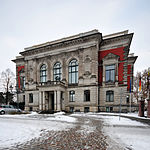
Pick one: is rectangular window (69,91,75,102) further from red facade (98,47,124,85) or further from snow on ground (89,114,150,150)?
snow on ground (89,114,150,150)

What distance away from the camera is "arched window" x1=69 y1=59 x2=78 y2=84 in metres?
24.1

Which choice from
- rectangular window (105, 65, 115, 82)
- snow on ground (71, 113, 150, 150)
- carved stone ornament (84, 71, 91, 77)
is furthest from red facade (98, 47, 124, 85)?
snow on ground (71, 113, 150, 150)

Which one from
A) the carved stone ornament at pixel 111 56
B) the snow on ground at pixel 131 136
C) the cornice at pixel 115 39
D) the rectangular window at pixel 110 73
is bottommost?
the snow on ground at pixel 131 136

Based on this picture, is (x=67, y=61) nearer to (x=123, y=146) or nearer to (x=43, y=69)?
(x=43, y=69)

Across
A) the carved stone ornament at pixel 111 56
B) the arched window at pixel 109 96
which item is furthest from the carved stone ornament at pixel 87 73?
the arched window at pixel 109 96

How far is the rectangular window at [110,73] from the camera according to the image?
2152cm

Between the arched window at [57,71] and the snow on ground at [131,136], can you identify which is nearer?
the snow on ground at [131,136]

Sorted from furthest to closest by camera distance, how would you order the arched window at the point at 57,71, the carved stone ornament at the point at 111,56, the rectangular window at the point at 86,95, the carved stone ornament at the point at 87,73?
the arched window at the point at 57,71, the carved stone ornament at the point at 87,73, the rectangular window at the point at 86,95, the carved stone ornament at the point at 111,56

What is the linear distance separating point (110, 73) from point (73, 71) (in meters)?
8.64

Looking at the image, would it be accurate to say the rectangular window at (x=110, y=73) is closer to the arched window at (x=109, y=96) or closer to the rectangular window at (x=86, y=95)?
the arched window at (x=109, y=96)

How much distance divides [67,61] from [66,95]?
837 cm

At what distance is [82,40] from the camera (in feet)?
74.4

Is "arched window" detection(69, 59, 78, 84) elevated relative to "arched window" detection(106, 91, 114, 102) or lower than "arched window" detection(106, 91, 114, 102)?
elevated

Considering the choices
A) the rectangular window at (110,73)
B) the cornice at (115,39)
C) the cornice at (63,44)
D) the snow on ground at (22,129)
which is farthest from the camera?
the cornice at (63,44)
